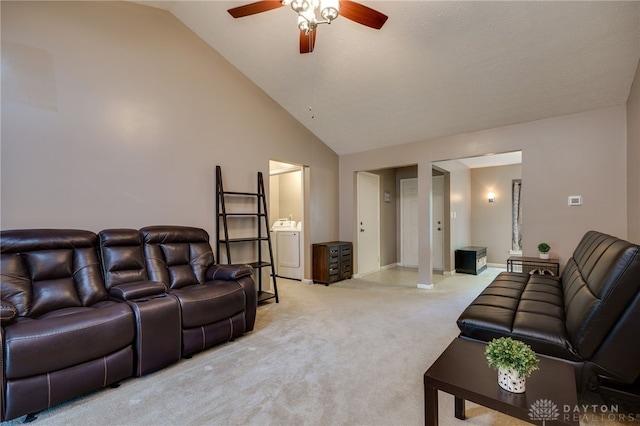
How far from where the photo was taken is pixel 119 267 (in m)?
2.58

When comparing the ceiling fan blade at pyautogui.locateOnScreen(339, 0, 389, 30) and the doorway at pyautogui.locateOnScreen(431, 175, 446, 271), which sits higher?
the ceiling fan blade at pyautogui.locateOnScreen(339, 0, 389, 30)

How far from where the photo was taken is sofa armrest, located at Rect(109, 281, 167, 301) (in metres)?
2.26

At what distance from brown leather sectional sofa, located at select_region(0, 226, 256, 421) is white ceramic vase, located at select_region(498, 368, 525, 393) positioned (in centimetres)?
213

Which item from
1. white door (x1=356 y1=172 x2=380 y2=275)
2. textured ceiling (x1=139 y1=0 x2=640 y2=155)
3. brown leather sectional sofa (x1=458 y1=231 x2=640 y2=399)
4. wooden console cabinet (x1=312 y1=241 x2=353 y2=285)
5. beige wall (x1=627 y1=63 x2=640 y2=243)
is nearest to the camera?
brown leather sectional sofa (x1=458 y1=231 x2=640 y2=399)

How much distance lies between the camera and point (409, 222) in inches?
268

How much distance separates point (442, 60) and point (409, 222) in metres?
4.12

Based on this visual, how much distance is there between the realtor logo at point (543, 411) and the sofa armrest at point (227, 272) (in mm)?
2410

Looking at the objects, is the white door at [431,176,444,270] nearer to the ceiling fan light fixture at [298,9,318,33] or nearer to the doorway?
the doorway

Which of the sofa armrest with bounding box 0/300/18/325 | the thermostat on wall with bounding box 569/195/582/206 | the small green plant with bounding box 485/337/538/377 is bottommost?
the small green plant with bounding box 485/337/538/377

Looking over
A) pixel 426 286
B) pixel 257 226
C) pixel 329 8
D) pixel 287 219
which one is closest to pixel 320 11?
pixel 329 8

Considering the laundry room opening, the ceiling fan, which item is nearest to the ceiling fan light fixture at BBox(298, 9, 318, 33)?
the ceiling fan

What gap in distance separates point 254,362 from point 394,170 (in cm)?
556

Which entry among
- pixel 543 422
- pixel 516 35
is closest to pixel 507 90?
pixel 516 35

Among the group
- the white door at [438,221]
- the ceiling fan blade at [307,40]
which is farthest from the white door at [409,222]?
the ceiling fan blade at [307,40]
